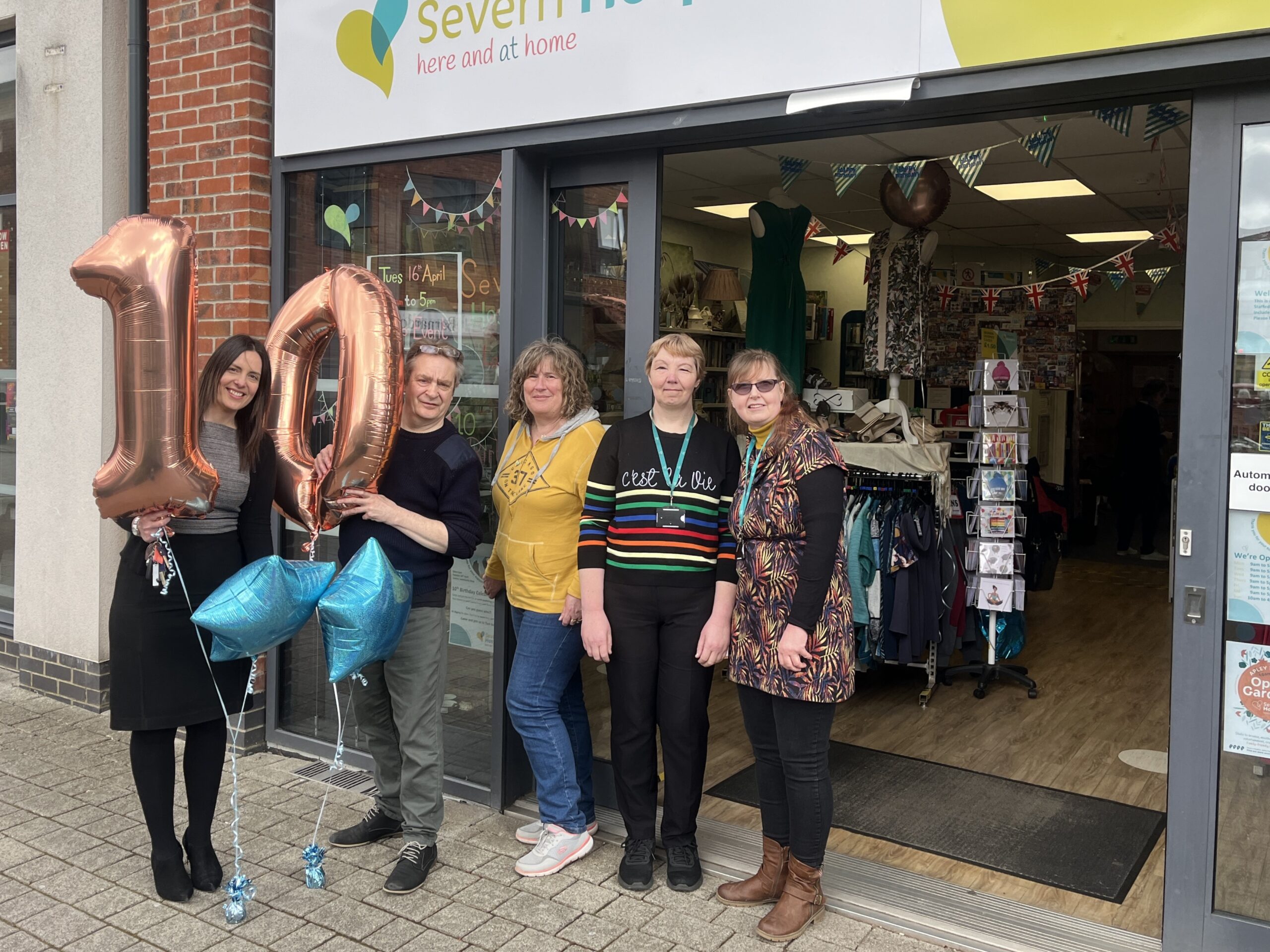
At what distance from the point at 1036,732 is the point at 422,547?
320cm

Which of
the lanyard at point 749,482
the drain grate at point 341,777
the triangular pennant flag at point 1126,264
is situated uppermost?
the triangular pennant flag at point 1126,264

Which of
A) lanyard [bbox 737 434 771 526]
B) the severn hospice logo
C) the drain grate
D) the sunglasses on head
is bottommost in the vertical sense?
the drain grate

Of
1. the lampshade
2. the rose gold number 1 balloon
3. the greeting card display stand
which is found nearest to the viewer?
the rose gold number 1 balloon

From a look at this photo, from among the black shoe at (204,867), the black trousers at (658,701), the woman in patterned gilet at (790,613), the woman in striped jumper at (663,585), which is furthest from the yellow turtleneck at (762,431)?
the black shoe at (204,867)

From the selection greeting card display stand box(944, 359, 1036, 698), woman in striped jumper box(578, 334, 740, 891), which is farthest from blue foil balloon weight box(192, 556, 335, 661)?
greeting card display stand box(944, 359, 1036, 698)

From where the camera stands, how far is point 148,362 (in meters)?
2.84

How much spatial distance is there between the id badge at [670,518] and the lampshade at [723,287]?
552cm

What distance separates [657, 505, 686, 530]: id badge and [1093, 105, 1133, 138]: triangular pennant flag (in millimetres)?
1603

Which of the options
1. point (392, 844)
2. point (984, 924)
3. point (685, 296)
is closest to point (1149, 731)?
point (984, 924)

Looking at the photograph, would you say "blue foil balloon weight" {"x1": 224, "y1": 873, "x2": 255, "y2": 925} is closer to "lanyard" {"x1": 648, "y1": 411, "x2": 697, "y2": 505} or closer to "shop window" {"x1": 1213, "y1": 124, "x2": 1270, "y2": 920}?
"lanyard" {"x1": 648, "y1": 411, "x2": 697, "y2": 505}

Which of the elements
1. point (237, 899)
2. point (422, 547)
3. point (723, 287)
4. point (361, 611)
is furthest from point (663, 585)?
point (723, 287)

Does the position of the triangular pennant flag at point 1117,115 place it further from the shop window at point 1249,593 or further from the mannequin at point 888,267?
the mannequin at point 888,267

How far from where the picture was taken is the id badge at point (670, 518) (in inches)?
125

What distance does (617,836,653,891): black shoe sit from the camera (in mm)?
3279
